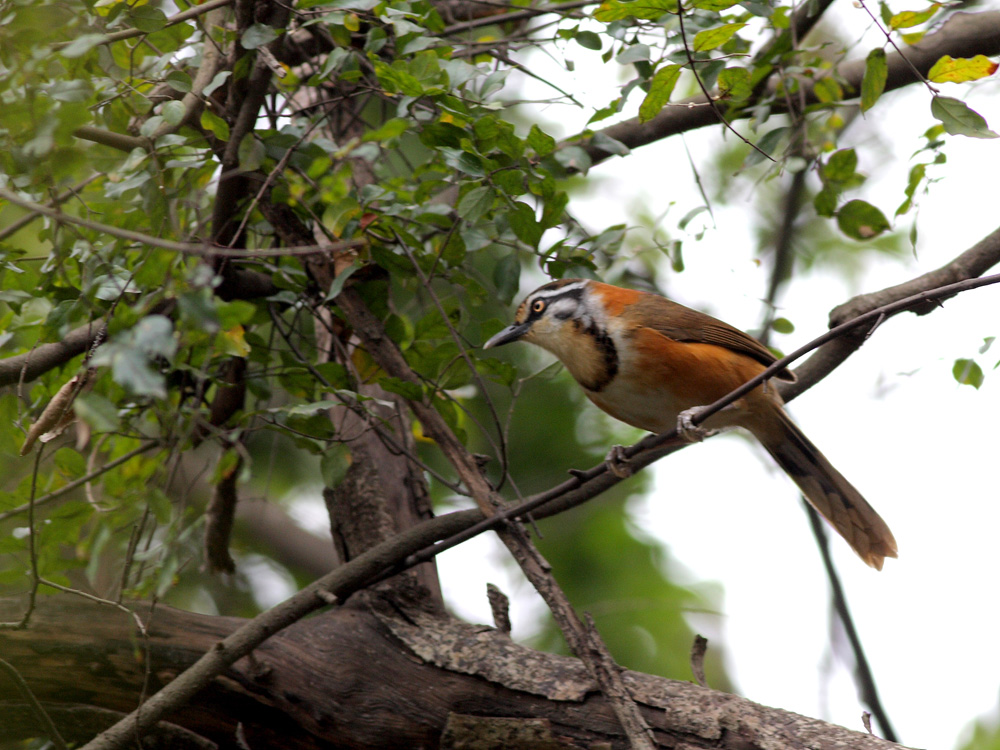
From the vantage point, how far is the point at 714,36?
2.49 m

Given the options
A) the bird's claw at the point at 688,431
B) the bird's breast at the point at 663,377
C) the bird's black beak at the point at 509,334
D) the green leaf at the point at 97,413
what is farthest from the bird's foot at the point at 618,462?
the green leaf at the point at 97,413

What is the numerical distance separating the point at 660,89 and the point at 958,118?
0.84 metres

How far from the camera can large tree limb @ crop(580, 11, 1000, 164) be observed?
11.7 feet

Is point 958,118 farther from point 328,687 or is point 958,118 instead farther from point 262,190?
point 328,687

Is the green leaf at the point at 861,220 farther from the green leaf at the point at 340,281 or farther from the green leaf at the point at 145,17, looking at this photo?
the green leaf at the point at 145,17

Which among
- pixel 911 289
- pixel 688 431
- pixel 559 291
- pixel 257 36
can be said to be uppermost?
pixel 559 291

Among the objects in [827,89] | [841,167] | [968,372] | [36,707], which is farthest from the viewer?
[827,89]

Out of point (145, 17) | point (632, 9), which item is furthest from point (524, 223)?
point (145, 17)

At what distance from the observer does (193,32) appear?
2744 millimetres

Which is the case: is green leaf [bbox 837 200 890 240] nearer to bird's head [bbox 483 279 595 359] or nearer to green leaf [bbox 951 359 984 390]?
green leaf [bbox 951 359 984 390]

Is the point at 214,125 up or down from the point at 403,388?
up

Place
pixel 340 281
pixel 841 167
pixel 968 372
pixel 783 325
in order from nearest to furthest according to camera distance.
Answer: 1. pixel 340 281
2. pixel 968 372
3. pixel 841 167
4. pixel 783 325

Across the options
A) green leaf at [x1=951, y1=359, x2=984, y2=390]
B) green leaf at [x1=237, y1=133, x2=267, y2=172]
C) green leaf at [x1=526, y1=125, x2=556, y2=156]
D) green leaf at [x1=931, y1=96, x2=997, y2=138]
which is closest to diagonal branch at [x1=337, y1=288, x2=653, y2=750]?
green leaf at [x1=237, y1=133, x2=267, y2=172]

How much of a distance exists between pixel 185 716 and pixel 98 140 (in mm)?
1895
